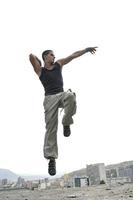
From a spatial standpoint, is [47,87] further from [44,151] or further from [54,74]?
[44,151]

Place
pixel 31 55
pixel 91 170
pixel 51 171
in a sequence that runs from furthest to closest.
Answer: pixel 91 170, pixel 31 55, pixel 51 171

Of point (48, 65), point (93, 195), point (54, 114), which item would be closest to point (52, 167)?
point (54, 114)

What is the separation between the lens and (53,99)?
9625 mm

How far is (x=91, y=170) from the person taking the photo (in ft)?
584

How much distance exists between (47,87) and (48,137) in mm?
1184

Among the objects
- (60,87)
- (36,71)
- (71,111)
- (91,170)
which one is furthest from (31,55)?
(91,170)

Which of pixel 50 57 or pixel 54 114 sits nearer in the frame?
pixel 50 57

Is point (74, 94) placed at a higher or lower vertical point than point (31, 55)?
lower

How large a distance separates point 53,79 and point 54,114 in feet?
2.82

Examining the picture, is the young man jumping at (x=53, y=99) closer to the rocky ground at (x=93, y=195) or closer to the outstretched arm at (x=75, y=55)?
the outstretched arm at (x=75, y=55)

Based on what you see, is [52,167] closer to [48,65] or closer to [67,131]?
[67,131]

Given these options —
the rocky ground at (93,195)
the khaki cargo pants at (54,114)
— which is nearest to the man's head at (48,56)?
the khaki cargo pants at (54,114)

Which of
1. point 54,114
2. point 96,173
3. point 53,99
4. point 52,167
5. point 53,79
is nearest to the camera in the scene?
point 52,167

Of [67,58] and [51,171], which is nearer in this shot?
[51,171]
